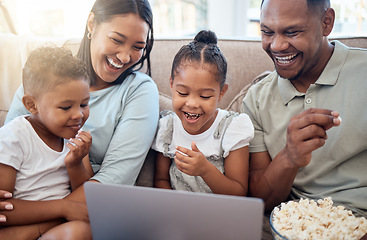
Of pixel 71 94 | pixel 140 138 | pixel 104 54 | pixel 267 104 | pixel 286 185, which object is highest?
pixel 104 54

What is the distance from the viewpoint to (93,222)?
959 mm

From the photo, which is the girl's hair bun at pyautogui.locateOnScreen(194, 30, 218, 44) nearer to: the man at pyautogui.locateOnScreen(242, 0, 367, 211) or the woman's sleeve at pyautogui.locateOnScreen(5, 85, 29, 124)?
the man at pyautogui.locateOnScreen(242, 0, 367, 211)

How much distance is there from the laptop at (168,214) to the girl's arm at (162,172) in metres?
0.55

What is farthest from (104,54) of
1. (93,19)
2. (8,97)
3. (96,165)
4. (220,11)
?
(220,11)

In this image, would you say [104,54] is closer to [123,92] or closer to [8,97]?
[123,92]

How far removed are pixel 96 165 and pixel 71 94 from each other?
39 centimetres

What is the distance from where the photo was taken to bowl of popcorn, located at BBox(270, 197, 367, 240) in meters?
1.00

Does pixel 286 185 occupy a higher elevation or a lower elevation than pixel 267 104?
lower

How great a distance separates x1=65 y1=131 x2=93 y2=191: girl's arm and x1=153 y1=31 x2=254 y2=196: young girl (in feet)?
1.04

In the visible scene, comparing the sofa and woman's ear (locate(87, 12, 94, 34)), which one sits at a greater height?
woman's ear (locate(87, 12, 94, 34))

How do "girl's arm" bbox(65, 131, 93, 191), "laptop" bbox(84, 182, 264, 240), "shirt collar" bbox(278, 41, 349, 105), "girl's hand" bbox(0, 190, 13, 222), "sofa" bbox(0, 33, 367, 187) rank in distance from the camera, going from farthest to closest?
"sofa" bbox(0, 33, 367, 187) < "shirt collar" bbox(278, 41, 349, 105) < "girl's arm" bbox(65, 131, 93, 191) < "girl's hand" bbox(0, 190, 13, 222) < "laptop" bbox(84, 182, 264, 240)

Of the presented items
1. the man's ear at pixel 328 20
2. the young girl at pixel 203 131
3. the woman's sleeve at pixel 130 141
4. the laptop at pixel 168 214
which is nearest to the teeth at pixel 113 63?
the woman's sleeve at pixel 130 141

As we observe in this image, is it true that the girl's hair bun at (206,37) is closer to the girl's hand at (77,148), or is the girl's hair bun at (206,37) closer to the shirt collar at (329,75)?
the shirt collar at (329,75)

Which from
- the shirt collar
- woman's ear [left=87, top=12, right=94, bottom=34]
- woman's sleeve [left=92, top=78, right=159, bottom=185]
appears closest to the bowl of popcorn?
the shirt collar
